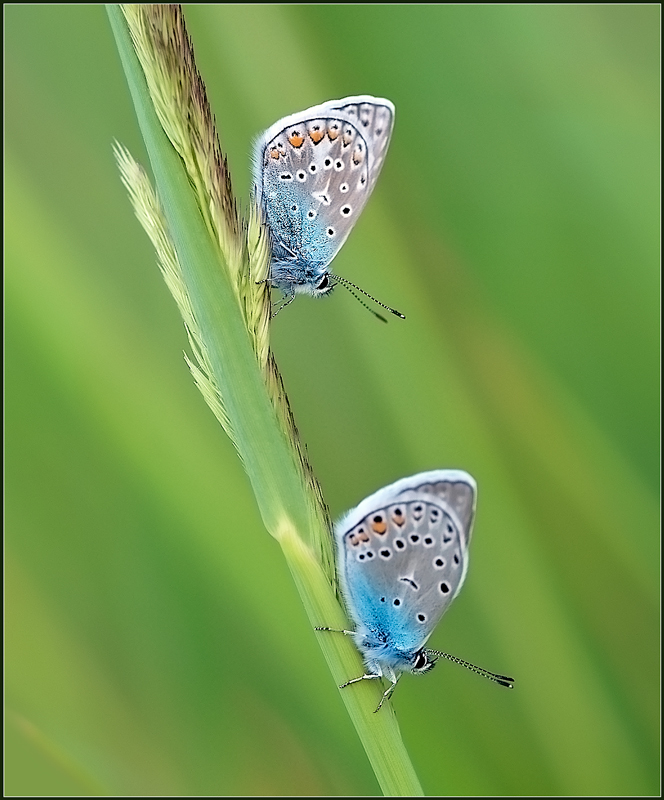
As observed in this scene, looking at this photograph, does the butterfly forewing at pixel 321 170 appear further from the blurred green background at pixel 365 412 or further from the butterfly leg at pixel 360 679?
the butterfly leg at pixel 360 679

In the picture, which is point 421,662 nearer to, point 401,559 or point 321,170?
point 401,559

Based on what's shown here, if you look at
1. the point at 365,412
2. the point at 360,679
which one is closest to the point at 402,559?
the point at 360,679

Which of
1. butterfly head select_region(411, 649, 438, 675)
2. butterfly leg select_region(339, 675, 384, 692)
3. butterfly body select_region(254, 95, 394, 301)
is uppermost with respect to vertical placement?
butterfly body select_region(254, 95, 394, 301)

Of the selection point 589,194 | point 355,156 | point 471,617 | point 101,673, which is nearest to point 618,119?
point 589,194

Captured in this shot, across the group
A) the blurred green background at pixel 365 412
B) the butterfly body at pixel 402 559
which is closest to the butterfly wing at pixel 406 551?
the butterfly body at pixel 402 559

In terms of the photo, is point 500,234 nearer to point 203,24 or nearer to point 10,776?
point 203,24

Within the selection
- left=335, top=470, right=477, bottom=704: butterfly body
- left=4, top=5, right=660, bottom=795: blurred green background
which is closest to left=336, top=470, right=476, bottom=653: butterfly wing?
left=335, top=470, right=477, bottom=704: butterfly body

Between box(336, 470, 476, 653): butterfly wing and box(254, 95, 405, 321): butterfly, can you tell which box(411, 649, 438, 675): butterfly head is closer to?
box(336, 470, 476, 653): butterfly wing
